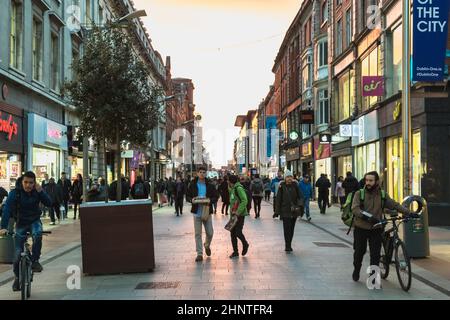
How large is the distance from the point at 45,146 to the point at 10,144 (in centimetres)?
464

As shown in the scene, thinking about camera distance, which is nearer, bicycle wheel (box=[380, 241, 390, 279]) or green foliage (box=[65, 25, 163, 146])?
bicycle wheel (box=[380, 241, 390, 279])

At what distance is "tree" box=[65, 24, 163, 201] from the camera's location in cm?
1694

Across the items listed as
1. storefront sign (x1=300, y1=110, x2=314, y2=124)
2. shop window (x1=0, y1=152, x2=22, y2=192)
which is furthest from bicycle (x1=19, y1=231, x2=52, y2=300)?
storefront sign (x1=300, y1=110, x2=314, y2=124)

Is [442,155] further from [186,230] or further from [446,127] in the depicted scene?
[186,230]

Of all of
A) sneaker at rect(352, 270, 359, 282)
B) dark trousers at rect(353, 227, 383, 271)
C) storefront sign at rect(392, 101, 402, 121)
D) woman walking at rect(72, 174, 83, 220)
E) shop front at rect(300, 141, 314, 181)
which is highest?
storefront sign at rect(392, 101, 402, 121)

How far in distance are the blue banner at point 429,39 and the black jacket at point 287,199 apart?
4.92 meters

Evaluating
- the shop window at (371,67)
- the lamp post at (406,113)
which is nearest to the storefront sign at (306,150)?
the shop window at (371,67)

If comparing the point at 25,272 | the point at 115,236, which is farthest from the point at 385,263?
the point at 25,272

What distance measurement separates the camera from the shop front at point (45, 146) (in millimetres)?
24453

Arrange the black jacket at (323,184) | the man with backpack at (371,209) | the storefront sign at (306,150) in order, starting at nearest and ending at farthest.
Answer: the man with backpack at (371,209), the black jacket at (323,184), the storefront sign at (306,150)

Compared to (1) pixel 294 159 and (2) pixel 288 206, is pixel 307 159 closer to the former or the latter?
(1) pixel 294 159

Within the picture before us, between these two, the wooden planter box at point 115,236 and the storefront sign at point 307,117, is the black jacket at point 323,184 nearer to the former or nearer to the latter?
the storefront sign at point 307,117

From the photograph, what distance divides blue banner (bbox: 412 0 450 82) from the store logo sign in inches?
534

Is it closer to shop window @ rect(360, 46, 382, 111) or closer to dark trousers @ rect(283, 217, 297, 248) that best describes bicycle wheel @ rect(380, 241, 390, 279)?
dark trousers @ rect(283, 217, 297, 248)
